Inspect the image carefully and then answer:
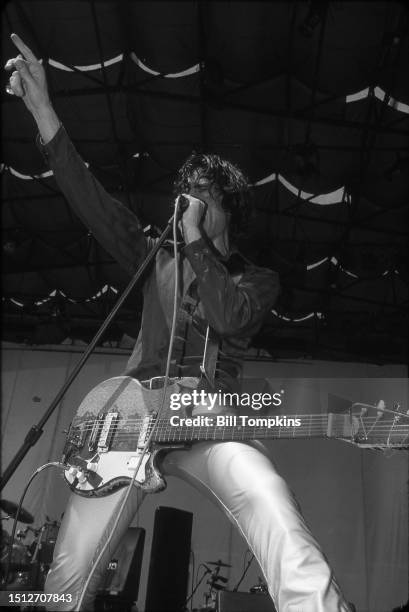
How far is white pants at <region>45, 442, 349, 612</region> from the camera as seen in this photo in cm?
94

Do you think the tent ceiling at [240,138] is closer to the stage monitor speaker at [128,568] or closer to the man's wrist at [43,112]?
the stage monitor speaker at [128,568]

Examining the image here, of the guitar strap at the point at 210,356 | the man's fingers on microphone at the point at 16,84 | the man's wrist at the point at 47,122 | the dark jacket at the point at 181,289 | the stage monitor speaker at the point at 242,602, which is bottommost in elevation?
the stage monitor speaker at the point at 242,602

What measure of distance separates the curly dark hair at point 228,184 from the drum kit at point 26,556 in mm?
1172

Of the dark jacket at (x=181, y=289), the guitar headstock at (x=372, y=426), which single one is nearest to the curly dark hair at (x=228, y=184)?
the dark jacket at (x=181, y=289)

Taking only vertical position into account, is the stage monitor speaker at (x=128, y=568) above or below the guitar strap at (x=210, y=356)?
below

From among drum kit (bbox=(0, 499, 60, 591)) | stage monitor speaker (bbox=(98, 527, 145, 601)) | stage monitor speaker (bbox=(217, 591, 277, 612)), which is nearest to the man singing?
drum kit (bbox=(0, 499, 60, 591))

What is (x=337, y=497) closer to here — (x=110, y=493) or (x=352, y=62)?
(x=352, y=62)

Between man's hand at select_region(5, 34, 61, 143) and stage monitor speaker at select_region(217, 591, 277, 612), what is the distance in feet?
6.81

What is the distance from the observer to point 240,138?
5.76 meters

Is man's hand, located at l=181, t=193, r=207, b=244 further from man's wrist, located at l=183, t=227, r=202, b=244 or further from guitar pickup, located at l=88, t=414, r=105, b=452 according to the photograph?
guitar pickup, located at l=88, t=414, r=105, b=452

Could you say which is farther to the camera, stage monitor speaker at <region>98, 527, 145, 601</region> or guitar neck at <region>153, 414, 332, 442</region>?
stage monitor speaker at <region>98, 527, 145, 601</region>

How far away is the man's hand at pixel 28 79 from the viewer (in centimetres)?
141

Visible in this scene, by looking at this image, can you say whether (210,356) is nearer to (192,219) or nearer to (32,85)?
(192,219)

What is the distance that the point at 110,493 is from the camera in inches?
50.5
